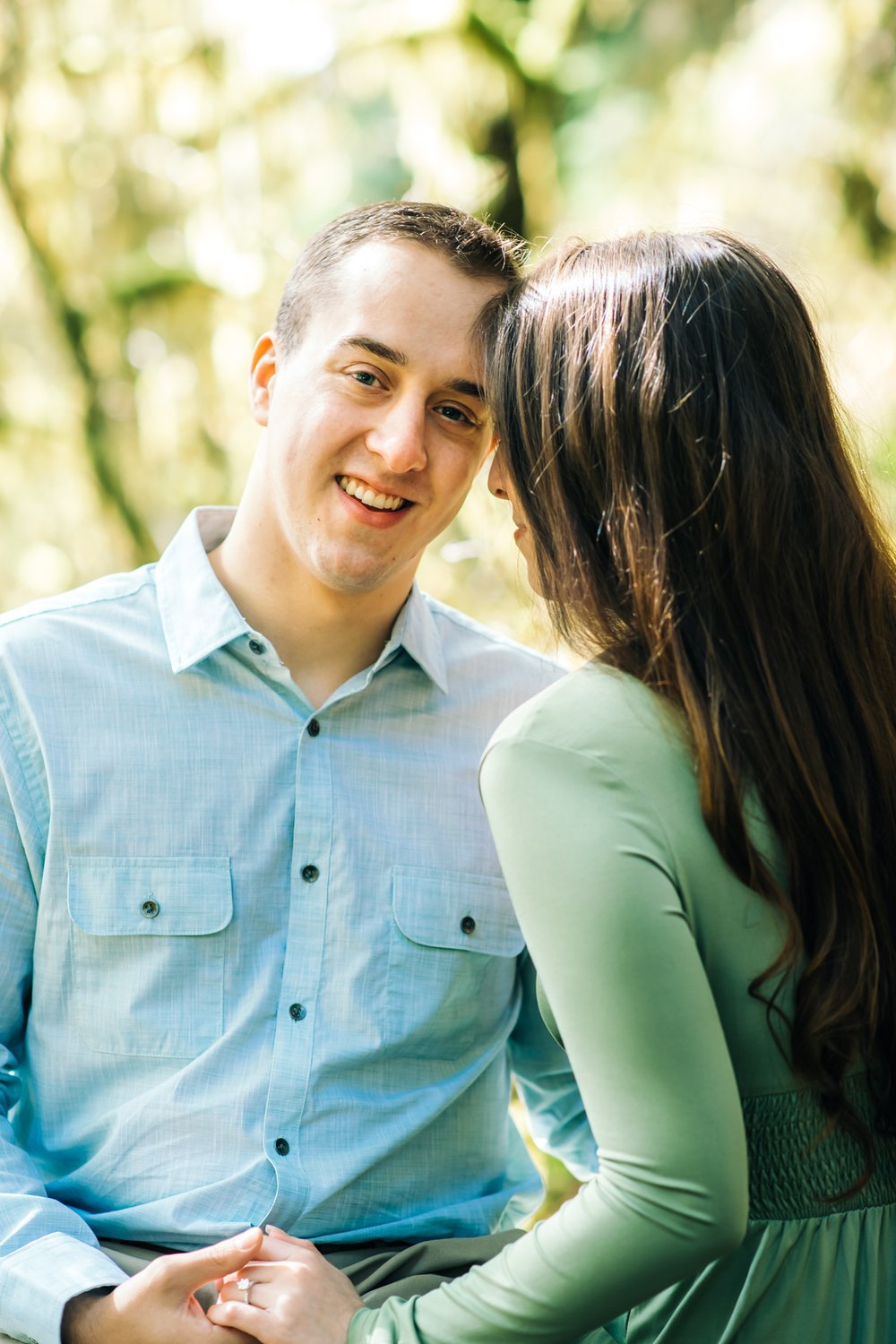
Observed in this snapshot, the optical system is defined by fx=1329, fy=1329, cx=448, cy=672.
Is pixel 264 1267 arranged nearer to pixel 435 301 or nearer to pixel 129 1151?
pixel 129 1151

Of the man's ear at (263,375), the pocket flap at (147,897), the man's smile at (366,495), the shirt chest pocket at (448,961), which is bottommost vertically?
the shirt chest pocket at (448,961)

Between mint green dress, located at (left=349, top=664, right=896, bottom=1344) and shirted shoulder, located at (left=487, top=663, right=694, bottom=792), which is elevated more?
shirted shoulder, located at (left=487, top=663, right=694, bottom=792)

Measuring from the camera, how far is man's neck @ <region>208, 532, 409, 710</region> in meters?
1.76

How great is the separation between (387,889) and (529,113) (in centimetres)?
282

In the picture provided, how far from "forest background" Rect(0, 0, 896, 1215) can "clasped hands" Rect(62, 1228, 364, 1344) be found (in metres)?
2.16

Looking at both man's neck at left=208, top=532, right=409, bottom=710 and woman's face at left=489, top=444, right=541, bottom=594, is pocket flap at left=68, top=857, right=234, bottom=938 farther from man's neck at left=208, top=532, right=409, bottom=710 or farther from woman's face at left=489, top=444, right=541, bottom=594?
woman's face at left=489, top=444, right=541, bottom=594

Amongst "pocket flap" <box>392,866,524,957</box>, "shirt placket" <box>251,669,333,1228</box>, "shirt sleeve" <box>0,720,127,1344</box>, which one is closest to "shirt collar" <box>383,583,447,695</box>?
"shirt placket" <box>251,669,333,1228</box>

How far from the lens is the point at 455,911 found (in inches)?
65.9

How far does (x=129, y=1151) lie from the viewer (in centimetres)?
154

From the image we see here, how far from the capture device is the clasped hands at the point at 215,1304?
4.33ft

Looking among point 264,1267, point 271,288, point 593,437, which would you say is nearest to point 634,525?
point 593,437

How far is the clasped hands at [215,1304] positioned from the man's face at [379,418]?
0.80 metres

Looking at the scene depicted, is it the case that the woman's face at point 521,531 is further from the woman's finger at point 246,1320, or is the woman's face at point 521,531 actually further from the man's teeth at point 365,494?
the woman's finger at point 246,1320

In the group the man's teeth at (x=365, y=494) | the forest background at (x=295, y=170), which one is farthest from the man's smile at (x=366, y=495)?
the forest background at (x=295, y=170)
